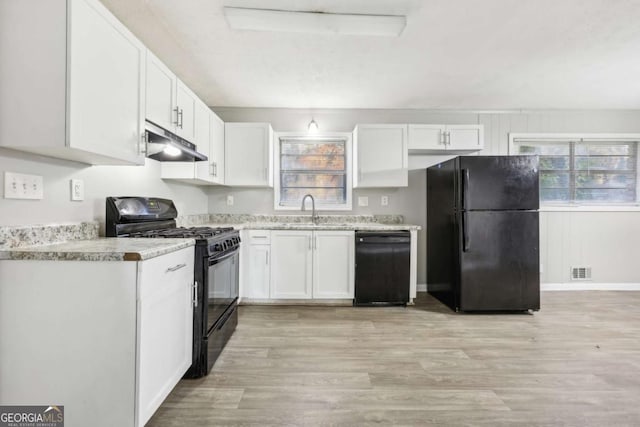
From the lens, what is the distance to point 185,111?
2.48 m

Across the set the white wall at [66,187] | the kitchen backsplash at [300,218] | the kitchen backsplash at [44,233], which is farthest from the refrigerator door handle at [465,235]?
the kitchen backsplash at [44,233]

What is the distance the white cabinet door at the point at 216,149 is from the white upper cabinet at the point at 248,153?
9cm

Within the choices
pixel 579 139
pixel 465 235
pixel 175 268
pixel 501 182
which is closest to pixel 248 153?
pixel 175 268

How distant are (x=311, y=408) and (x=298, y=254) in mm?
1778

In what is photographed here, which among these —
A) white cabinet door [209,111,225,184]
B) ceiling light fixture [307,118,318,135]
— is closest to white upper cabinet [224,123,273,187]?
white cabinet door [209,111,225,184]

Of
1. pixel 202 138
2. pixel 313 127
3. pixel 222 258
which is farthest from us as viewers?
pixel 313 127

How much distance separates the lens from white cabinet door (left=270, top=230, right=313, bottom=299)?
328 centimetres

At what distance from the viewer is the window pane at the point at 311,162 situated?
3.95 m

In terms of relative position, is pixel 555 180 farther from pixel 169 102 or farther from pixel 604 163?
pixel 169 102

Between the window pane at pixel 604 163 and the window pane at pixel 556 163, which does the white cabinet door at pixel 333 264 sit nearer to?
the window pane at pixel 556 163

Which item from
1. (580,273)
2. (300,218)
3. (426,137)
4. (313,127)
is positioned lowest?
(580,273)

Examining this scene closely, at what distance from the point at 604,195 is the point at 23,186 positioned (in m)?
5.80

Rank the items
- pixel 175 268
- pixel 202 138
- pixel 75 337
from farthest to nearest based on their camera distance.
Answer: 1. pixel 202 138
2. pixel 175 268
3. pixel 75 337

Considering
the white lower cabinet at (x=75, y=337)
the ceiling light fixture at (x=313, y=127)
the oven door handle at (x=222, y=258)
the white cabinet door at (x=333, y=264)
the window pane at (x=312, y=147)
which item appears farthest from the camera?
the window pane at (x=312, y=147)
